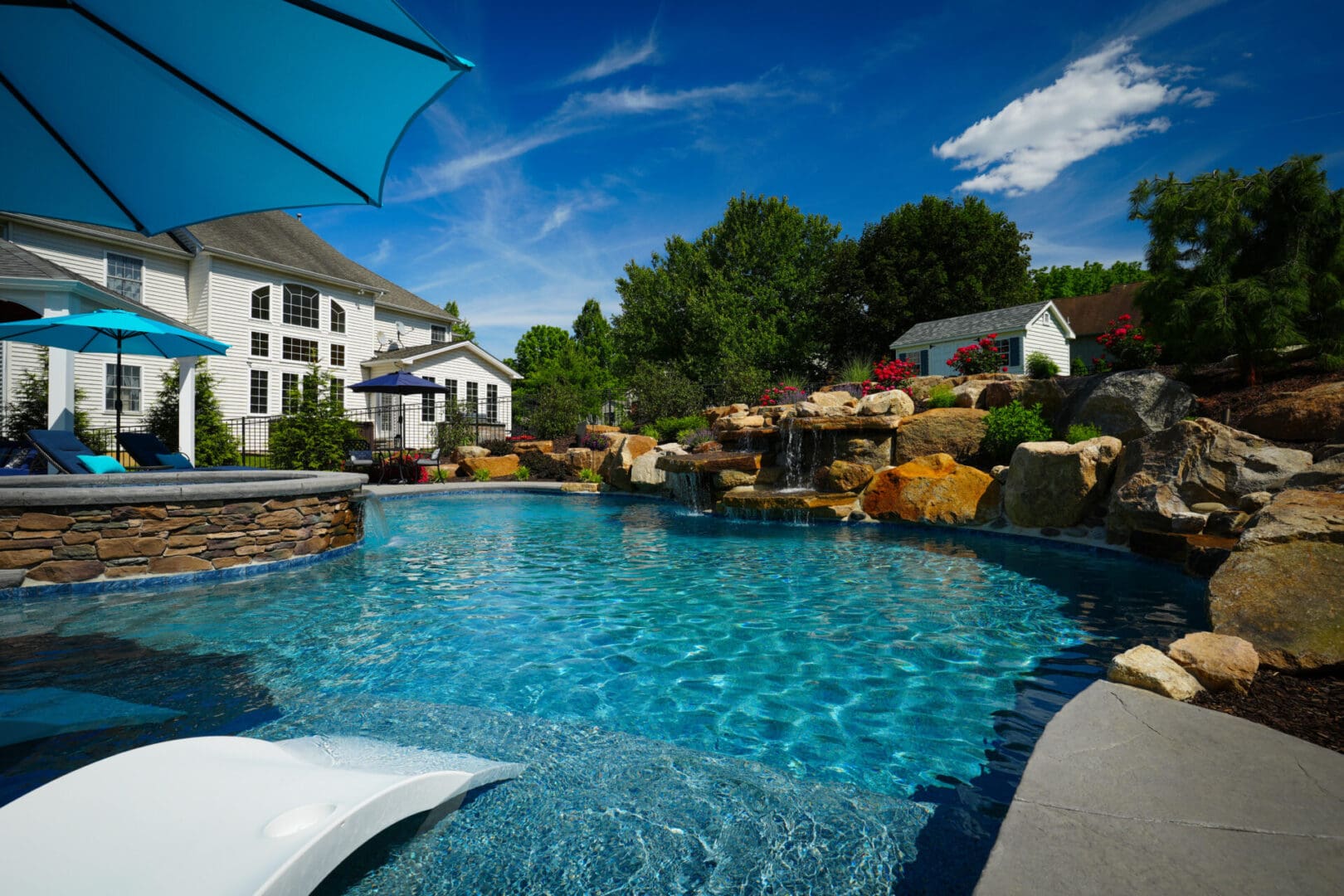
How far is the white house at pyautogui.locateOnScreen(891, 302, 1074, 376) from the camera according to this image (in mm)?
24516

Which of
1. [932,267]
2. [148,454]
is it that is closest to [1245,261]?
[932,267]

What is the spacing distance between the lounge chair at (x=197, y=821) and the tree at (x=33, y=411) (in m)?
19.1

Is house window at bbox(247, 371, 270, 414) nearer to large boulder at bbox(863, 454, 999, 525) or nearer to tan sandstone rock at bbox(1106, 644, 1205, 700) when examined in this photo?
large boulder at bbox(863, 454, 999, 525)

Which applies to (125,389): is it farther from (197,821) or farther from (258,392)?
(197,821)

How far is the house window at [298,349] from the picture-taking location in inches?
945

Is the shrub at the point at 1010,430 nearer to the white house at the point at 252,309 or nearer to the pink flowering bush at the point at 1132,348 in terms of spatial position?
the pink flowering bush at the point at 1132,348

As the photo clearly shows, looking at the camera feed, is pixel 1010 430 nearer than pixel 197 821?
No

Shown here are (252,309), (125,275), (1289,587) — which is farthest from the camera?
(252,309)

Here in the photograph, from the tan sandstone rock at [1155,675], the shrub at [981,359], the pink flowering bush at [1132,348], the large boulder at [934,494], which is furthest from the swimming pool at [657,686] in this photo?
the shrub at [981,359]

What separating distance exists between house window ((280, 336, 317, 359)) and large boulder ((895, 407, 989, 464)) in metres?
22.9

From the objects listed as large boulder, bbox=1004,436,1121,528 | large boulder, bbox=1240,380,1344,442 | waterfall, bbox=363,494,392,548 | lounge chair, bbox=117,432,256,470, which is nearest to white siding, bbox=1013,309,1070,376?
large boulder, bbox=1240,380,1344,442

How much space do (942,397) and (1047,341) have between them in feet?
50.6

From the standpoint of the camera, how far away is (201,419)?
1883 centimetres

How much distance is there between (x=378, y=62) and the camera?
2432mm
